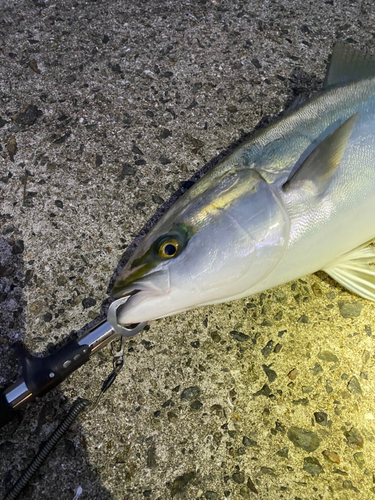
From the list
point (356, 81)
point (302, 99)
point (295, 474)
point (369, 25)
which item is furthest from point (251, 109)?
point (295, 474)

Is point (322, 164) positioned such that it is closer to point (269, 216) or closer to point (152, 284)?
point (269, 216)

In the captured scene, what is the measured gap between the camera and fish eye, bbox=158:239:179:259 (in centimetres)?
161

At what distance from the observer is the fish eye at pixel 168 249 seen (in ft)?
5.30

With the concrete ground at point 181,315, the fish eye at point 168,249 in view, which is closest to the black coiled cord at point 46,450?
the concrete ground at point 181,315

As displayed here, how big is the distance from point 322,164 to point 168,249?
31.7 inches

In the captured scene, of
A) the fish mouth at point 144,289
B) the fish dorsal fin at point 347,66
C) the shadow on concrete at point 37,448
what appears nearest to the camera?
the fish mouth at point 144,289

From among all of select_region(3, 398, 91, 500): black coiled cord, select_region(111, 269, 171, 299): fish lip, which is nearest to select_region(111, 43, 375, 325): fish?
select_region(111, 269, 171, 299): fish lip

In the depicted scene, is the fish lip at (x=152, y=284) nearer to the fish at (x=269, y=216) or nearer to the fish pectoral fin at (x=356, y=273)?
the fish at (x=269, y=216)

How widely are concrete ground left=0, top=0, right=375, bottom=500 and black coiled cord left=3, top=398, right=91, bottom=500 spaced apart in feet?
0.27

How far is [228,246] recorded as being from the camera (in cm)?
163

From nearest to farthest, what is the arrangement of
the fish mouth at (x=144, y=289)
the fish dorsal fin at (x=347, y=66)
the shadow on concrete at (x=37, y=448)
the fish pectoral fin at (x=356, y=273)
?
the fish mouth at (x=144, y=289) → the shadow on concrete at (x=37, y=448) → the fish pectoral fin at (x=356, y=273) → the fish dorsal fin at (x=347, y=66)

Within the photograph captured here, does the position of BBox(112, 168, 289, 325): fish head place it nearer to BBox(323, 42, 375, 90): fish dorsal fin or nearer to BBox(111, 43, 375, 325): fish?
BBox(111, 43, 375, 325): fish

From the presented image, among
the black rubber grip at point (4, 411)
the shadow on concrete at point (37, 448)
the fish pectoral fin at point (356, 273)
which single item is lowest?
the fish pectoral fin at point (356, 273)

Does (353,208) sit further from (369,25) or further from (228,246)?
(369,25)
